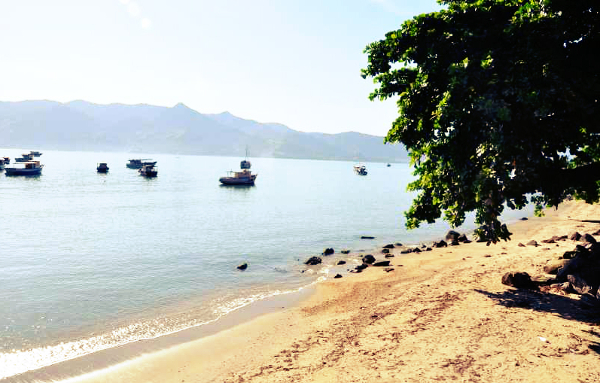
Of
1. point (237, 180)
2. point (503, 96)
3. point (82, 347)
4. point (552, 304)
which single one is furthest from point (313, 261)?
point (237, 180)

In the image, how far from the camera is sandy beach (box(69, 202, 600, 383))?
11.6 meters

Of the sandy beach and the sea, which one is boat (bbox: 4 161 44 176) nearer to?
the sea

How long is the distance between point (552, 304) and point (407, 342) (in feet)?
23.1

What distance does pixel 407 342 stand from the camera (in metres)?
13.6

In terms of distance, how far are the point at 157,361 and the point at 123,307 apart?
26.4ft

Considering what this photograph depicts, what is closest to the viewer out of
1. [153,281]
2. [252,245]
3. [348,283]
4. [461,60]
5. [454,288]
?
[461,60]

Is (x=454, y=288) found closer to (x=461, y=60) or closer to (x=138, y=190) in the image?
(x=461, y=60)

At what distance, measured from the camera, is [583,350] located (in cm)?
1198

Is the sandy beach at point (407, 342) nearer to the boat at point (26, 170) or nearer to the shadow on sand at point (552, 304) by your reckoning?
the shadow on sand at point (552, 304)

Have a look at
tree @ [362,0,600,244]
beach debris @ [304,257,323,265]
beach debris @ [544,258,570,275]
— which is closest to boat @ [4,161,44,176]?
beach debris @ [304,257,323,265]

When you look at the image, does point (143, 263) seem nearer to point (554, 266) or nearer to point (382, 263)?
point (382, 263)

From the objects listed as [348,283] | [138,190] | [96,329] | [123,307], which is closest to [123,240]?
[123,307]

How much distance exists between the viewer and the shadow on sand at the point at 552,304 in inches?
563

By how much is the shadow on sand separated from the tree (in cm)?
402
